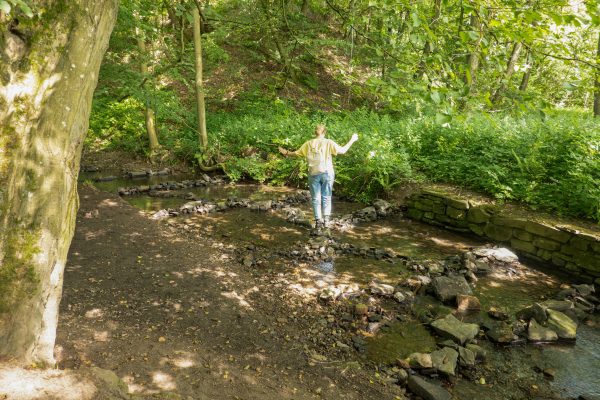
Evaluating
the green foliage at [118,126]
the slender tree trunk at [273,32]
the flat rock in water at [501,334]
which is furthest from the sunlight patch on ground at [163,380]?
the green foliage at [118,126]

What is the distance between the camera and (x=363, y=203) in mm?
11891

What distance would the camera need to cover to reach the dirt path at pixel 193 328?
3775 millimetres

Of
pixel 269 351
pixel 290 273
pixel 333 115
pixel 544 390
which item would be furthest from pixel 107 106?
pixel 544 390

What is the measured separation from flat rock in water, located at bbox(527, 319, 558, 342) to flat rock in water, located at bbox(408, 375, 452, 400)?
6.18ft

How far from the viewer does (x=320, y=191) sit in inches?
369

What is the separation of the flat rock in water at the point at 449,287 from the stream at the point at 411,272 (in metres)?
0.23

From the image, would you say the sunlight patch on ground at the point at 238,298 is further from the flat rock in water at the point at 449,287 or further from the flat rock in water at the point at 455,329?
the flat rock in water at the point at 449,287

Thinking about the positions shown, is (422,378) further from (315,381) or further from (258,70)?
(258,70)

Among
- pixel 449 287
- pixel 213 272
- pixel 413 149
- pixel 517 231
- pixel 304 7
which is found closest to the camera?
pixel 449 287

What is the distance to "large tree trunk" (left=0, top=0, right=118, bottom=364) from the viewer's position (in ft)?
8.46

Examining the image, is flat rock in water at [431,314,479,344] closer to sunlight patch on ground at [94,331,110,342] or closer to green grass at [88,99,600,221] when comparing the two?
green grass at [88,99,600,221]

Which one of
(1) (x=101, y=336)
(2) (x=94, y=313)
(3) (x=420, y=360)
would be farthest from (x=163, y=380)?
(3) (x=420, y=360)

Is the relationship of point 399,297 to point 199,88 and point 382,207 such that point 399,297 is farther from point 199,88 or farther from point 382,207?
point 199,88

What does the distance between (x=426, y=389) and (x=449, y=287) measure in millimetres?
2581
